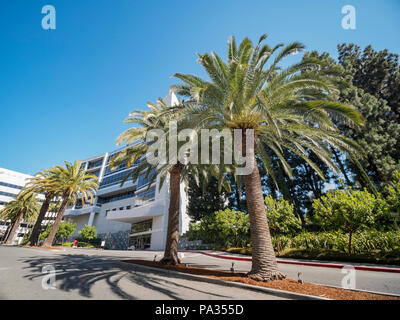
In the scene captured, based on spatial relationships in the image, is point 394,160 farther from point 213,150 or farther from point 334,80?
point 213,150

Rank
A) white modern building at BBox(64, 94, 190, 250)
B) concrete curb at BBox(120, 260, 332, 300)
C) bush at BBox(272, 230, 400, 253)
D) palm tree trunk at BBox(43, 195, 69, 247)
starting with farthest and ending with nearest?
white modern building at BBox(64, 94, 190, 250)
palm tree trunk at BBox(43, 195, 69, 247)
bush at BBox(272, 230, 400, 253)
concrete curb at BBox(120, 260, 332, 300)

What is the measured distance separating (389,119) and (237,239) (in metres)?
22.7

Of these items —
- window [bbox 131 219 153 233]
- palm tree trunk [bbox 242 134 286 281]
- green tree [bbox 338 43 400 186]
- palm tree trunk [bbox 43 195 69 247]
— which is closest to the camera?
palm tree trunk [bbox 242 134 286 281]

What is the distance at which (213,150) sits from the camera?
434 inches

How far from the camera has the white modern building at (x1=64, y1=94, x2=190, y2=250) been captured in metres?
33.3

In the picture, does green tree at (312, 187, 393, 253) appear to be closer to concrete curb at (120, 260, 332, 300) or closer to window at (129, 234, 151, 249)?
concrete curb at (120, 260, 332, 300)

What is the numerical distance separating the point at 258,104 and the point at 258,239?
16.2 ft

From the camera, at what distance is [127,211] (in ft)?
120

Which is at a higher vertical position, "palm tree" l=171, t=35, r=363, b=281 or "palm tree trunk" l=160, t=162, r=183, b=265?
"palm tree" l=171, t=35, r=363, b=281

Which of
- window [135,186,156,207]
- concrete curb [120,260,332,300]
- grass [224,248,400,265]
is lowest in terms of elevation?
concrete curb [120,260,332,300]

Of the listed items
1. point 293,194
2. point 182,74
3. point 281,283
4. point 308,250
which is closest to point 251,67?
point 182,74

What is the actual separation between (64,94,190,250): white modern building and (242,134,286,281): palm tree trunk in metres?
15.1

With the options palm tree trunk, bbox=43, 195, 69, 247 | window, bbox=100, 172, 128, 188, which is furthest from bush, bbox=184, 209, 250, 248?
window, bbox=100, 172, 128, 188

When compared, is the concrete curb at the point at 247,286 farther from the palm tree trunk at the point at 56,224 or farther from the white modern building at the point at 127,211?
the palm tree trunk at the point at 56,224
